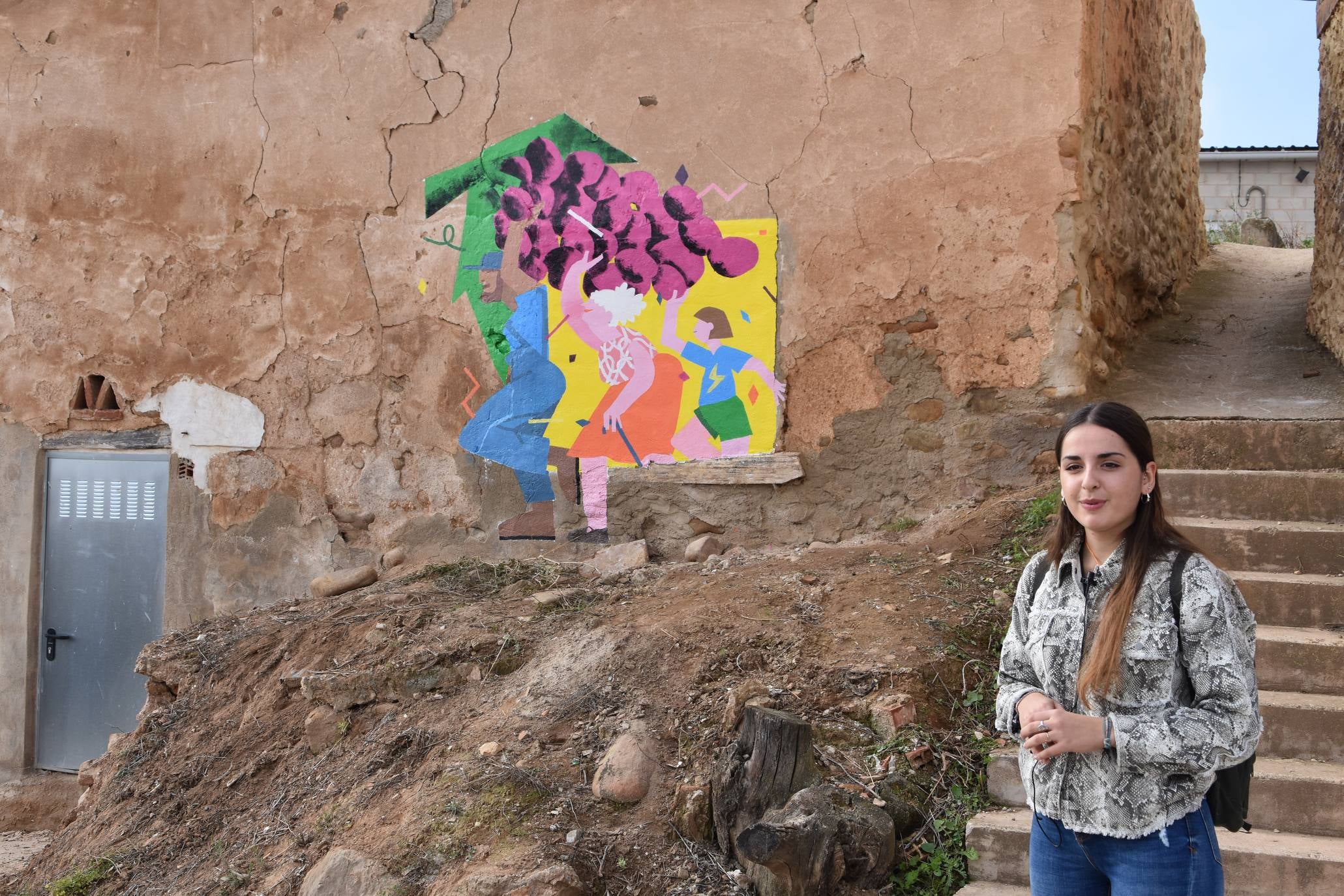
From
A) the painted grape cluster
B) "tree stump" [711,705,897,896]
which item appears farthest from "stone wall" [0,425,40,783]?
"tree stump" [711,705,897,896]

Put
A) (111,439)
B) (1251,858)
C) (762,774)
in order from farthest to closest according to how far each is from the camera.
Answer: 1. (111,439)
2. (762,774)
3. (1251,858)

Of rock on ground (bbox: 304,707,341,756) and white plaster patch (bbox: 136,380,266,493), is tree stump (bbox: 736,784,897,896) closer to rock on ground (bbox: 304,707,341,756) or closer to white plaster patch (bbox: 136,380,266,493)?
rock on ground (bbox: 304,707,341,756)

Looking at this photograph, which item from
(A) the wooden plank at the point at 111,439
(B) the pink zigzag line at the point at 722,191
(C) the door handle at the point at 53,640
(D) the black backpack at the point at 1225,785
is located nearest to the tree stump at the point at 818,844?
(D) the black backpack at the point at 1225,785

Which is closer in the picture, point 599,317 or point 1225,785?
point 1225,785

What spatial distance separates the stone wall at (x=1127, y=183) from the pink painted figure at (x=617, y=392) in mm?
1946

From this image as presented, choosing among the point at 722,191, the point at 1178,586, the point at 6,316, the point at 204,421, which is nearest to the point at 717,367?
the point at 722,191

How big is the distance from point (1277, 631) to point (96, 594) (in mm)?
6613

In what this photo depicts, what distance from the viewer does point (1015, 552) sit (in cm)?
457

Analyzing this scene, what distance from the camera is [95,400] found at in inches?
273

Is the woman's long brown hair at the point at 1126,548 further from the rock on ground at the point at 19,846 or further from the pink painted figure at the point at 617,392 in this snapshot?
the rock on ground at the point at 19,846

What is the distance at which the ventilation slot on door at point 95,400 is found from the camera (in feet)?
→ 22.5

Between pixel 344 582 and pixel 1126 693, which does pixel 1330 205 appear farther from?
pixel 344 582

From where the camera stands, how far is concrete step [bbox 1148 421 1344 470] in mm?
4469

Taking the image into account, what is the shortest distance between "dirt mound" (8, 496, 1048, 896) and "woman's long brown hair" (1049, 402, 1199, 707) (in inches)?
57.7
